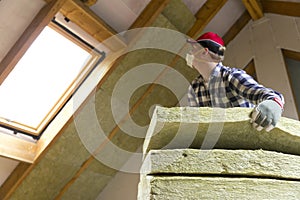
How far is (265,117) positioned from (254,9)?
2.72m

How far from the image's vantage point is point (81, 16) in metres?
2.35

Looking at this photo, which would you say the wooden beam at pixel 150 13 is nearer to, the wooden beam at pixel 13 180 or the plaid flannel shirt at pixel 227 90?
the plaid flannel shirt at pixel 227 90

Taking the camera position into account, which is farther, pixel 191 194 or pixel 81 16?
pixel 81 16

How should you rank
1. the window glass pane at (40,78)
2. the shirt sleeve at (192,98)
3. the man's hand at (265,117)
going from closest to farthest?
the man's hand at (265,117), the shirt sleeve at (192,98), the window glass pane at (40,78)

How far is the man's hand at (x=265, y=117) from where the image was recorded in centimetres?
96

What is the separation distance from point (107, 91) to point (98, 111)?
22 centimetres

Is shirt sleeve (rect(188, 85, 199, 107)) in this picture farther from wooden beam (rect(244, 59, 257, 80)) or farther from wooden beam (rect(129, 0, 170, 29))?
wooden beam (rect(244, 59, 257, 80))

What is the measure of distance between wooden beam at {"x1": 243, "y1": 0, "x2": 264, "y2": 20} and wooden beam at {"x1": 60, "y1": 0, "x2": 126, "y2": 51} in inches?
55.6

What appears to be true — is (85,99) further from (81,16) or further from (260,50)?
(260,50)

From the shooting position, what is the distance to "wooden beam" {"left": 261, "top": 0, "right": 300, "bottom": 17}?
3.08 meters

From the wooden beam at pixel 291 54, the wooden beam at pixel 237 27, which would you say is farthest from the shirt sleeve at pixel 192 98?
the wooden beam at pixel 237 27

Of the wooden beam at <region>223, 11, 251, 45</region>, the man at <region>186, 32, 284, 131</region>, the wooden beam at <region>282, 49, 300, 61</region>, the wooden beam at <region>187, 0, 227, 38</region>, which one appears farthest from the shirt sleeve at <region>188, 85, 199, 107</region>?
the wooden beam at <region>223, 11, 251, 45</region>

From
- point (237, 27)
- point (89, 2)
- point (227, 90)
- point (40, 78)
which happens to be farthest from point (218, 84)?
point (237, 27)

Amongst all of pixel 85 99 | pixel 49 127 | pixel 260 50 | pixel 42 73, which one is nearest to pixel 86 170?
pixel 49 127
